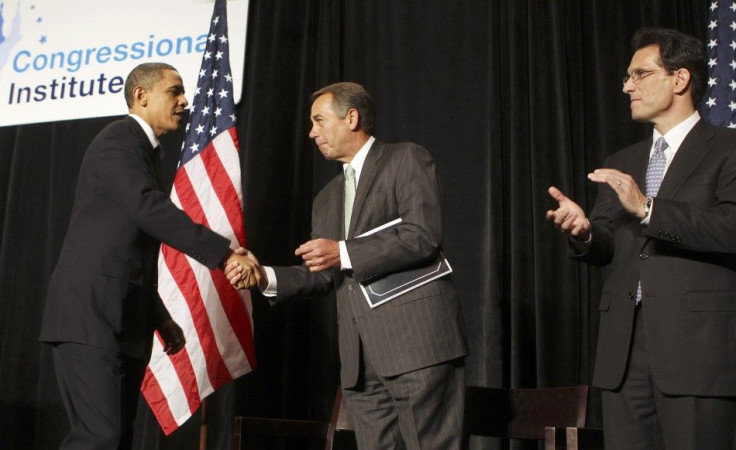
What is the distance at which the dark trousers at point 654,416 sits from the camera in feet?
7.07

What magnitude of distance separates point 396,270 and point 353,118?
24.5 inches

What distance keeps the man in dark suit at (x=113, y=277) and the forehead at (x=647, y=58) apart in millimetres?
1471

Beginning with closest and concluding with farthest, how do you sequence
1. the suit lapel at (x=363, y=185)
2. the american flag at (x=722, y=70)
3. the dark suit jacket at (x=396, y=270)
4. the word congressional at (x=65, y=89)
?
1. the dark suit jacket at (x=396, y=270)
2. the suit lapel at (x=363, y=185)
3. the american flag at (x=722, y=70)
4. the word congressional at (x=65, y=89)

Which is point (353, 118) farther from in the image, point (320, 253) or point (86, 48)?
point (86, 48)

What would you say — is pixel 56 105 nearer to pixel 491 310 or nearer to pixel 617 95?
pixel 491 310

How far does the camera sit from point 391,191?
2.80m

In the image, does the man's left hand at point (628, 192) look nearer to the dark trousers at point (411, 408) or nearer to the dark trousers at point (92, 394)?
the dark trousers at point (411, 408)

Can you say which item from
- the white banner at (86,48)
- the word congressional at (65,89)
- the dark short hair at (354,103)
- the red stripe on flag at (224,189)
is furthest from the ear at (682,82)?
the word congressional at (65,89)

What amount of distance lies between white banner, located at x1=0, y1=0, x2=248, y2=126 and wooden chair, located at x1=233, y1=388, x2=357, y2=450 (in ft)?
6.68

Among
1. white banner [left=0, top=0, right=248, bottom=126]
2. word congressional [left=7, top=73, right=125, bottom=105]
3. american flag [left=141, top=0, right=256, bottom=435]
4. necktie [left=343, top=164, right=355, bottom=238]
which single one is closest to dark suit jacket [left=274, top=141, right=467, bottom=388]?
necktie [left=343, top=164, right=355, bottom=238]

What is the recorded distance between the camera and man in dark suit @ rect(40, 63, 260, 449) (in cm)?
263

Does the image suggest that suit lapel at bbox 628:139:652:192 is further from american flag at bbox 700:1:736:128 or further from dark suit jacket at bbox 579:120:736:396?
american flag at bbox 700:1:736:128

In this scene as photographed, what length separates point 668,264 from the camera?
229 cm

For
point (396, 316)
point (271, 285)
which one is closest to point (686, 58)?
point (396, 316)
